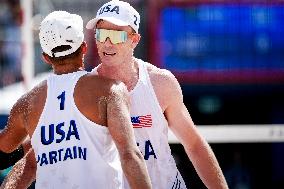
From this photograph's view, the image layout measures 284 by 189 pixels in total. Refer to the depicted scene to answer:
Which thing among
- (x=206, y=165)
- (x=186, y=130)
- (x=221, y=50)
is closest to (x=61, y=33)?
→ (x=186, y=130)

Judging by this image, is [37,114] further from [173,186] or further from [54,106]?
[173,186]

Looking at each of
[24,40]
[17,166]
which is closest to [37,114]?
[17,166]

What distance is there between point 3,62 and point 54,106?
8.20 m

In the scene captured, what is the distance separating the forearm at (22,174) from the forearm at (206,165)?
0.97 meters

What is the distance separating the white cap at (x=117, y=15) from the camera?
14.8 feet

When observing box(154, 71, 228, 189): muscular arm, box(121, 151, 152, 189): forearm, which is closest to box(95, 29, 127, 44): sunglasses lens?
box(154, 71, 228, 189): muscular arm

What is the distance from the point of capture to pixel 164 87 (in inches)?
184

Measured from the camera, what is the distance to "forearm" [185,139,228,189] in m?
4.80

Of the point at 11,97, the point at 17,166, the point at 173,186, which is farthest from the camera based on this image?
the point at 11,97

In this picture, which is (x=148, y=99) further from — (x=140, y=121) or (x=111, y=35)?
(x=111, y=35)

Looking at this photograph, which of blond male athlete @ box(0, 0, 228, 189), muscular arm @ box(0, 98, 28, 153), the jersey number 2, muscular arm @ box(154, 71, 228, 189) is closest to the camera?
the jersey number 2

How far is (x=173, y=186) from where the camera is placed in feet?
15.6

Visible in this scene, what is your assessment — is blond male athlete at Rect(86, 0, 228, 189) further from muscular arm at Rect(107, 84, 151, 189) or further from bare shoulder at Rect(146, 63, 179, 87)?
muscular arm at Rect(107, 84, 151, 189)

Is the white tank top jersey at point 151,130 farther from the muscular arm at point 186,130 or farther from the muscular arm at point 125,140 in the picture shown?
the muscular arm at point 125,140
